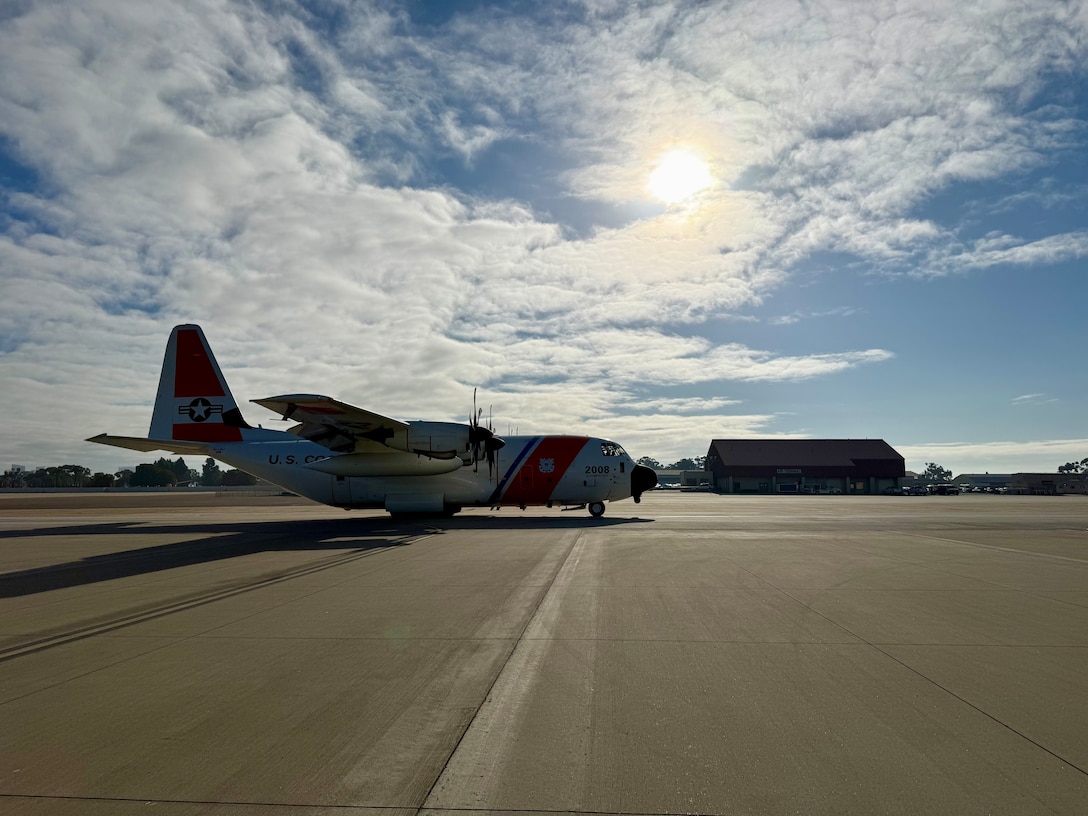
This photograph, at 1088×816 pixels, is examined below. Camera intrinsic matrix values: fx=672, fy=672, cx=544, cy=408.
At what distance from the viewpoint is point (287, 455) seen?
30.5 m

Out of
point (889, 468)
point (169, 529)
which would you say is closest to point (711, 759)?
point (169, 529)

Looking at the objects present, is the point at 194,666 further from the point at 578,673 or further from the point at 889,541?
the point at 889,541

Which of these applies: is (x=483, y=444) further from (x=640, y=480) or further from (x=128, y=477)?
(x=128, y=477)

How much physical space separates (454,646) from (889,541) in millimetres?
17195

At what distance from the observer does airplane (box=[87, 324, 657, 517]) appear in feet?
95.1

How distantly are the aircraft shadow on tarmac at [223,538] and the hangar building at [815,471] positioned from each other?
73.5 metres

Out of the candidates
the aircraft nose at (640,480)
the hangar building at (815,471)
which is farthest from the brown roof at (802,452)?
the aircraft nose at (640,480)

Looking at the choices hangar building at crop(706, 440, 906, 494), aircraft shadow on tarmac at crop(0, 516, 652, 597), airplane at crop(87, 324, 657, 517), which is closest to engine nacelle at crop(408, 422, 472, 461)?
airplane at crop(87, 324, 657, 517)

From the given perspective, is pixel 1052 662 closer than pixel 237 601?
Yes

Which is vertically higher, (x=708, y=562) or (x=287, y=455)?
(x=287, y=455)

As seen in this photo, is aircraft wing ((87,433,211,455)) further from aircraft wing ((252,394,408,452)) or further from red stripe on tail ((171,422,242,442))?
aircraft wing ((252,394,408,452))

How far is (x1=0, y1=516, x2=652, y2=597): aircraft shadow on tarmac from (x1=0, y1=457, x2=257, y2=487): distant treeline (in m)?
124

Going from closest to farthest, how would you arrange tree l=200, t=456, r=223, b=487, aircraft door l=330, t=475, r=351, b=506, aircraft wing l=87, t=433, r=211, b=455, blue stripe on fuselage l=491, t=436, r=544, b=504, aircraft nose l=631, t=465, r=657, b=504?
aircraft wing l=87, t=433, r=211, b=455
aircraft door l=330, t=475, r=351, b=506
blue stripe on fuselage l=491, t=436, r=544, b=504
aircraft nose l=631, t=465, r=657, b=504
tree l=200, t=456, r=223, b=487

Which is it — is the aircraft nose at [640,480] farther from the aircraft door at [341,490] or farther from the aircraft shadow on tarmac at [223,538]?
the aircraft door at [341,490]
